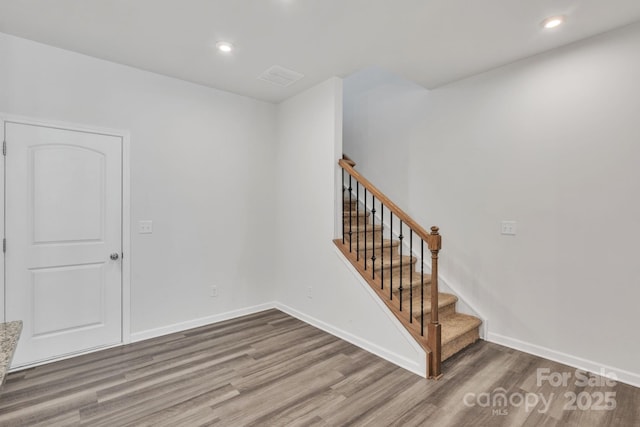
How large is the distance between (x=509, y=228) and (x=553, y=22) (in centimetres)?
171

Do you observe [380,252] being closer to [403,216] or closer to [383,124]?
[403,216]

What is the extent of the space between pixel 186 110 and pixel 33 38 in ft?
4.24

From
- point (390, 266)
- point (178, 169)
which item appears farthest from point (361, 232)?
point (178, 169)

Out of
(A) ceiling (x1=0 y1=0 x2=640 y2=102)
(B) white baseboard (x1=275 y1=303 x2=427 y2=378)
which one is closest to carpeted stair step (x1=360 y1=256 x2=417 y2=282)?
(B) white baseboard (x1=275 y1=303 x2=427 y2=378)

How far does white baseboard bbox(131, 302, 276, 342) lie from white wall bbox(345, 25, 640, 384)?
2359 millimetres

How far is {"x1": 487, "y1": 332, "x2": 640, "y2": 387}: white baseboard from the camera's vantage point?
7.78 ft

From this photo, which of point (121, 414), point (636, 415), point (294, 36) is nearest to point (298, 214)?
point (294, 36)

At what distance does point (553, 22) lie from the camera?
7.60 feet

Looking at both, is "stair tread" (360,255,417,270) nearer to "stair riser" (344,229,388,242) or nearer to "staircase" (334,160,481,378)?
"staircase" (334,160,481,378)

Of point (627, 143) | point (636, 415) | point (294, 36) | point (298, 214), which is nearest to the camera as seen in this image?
point (636, 415)

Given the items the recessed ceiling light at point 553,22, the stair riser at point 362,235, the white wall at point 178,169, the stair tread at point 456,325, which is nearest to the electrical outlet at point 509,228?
the stair tread at point 456,325

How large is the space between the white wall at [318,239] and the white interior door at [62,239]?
5.99ft

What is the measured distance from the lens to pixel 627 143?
2375 millimetres

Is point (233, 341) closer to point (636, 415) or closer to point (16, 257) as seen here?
point (16, 257)
